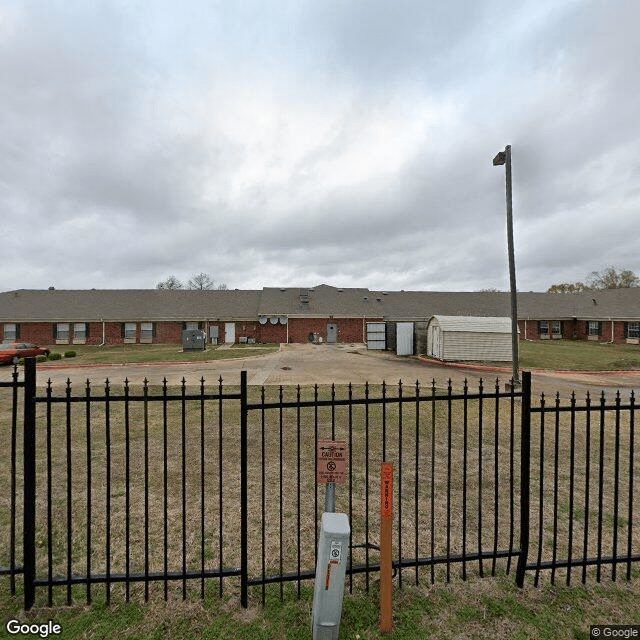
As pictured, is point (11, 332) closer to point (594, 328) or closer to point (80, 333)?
point (80, 333)

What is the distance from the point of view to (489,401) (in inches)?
447

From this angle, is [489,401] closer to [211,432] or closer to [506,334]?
[211,432]

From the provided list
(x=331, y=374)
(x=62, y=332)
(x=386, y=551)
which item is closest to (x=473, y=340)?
(x=331, y=374)

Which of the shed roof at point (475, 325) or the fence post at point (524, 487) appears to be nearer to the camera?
the fence post at point (524, 487)

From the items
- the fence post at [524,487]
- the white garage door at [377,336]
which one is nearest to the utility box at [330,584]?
the fence post at [524,487]

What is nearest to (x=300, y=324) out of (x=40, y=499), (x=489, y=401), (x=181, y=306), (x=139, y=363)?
(x=181, y=306)

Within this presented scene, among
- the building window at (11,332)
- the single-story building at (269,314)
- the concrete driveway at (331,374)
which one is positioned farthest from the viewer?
the single-story building at (269,314)

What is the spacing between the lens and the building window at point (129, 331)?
36.4 metres

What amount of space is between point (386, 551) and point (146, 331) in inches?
1510

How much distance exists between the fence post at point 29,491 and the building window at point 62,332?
1541 inches

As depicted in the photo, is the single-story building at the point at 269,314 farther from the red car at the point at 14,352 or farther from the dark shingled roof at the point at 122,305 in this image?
the red car at the point at 14,352

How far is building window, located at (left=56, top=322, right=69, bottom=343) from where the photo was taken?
116ft

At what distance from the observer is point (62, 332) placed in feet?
117

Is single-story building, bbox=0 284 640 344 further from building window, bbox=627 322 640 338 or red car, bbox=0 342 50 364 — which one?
red car, bbox=0 342 50 364
